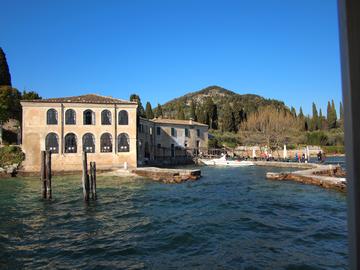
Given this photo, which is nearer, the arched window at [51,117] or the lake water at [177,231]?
the lake water at [177,231]

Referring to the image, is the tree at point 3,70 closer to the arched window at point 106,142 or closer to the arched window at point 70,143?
the arched window at point 70,143

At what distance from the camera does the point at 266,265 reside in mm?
7336

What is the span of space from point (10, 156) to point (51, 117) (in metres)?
5.61

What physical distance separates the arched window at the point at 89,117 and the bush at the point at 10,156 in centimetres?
714

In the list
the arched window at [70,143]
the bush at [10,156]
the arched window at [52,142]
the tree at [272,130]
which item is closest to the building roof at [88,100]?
the arched window at [52,142]

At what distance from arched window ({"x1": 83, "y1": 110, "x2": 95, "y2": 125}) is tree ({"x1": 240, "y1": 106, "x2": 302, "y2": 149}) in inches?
1367

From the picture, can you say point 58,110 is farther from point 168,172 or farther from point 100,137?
point 168,172

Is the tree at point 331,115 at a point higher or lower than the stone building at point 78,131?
higher

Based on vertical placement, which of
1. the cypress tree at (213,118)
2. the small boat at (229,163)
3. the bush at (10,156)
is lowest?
the small boat at (229,163)

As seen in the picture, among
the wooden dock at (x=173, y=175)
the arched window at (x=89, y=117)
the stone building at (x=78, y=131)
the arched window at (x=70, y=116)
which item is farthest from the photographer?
the arched window at (x=89, y=117)

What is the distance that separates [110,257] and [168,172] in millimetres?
18667

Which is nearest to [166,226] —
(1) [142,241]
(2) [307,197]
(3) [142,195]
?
(1) [142,241]

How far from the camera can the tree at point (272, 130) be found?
58031 mm

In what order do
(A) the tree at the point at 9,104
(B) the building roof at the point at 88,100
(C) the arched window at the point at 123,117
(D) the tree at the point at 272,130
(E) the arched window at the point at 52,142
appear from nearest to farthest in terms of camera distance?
(E) the arched window at the point at 52,142 → (B) the building roof at the point at 88,100 → (C) the arched window at the point at 123,117 → (A) the tree at the point at 9,104 → (D) the tree at the point at 272,130
